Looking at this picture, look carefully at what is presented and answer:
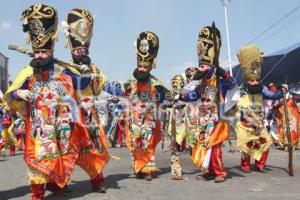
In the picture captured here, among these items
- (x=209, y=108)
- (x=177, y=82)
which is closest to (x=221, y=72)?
(x=209, y=108)

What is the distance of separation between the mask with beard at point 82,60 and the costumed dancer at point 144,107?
50.8 inches

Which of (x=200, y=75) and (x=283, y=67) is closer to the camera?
(x=200, y=75)

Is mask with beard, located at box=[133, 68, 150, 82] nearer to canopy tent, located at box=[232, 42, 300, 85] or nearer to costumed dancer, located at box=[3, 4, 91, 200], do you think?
costumed dancer, located at box=[3, 4, 91, 200]

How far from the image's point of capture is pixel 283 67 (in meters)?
19.2

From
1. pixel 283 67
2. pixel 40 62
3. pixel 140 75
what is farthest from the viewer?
pixel 283 67

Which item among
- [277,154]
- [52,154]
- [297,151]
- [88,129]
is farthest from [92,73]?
[297,151]

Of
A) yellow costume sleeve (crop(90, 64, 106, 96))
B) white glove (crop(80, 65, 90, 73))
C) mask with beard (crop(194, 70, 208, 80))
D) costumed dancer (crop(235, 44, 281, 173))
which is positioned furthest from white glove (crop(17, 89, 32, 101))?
costumed dancer (crop(235, 44, 281, 173))

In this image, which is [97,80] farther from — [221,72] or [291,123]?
[291,123]

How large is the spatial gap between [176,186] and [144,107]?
1627 mm

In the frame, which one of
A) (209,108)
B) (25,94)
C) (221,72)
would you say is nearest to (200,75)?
(221,72)

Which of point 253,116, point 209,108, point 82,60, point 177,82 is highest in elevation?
point 177,82

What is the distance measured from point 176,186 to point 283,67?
12.6m

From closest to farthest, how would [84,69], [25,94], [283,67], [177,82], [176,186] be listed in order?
[25,94] < [84,69] < [176,186] < [177,82] < [283,67]

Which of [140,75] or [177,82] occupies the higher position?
[177,82]
